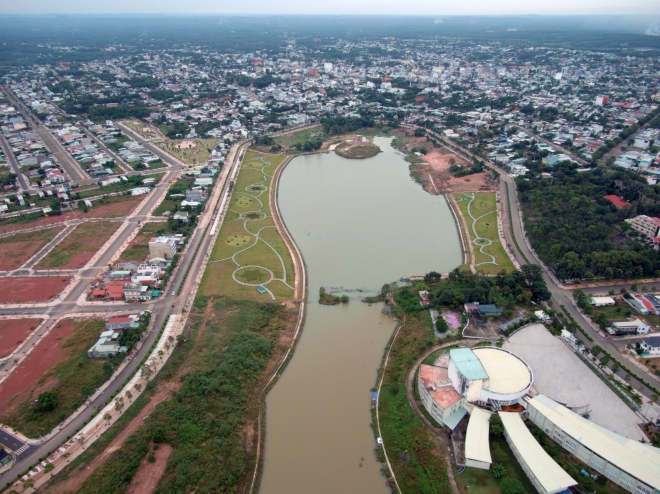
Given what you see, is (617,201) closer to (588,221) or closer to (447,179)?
(588,221)

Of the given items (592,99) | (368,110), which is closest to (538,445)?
(368,110)

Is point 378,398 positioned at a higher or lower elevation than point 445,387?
lower

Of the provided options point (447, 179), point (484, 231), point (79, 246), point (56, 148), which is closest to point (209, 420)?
point (79, 246)

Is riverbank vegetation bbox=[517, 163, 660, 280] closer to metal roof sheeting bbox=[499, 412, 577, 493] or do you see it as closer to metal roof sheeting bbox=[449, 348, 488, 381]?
metal roof sheeting bbox=[449, 348, 488, 381]

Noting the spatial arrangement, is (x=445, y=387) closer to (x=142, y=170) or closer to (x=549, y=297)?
(x=549, y=297)

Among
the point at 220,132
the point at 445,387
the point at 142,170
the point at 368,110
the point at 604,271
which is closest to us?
the point at 445,387
